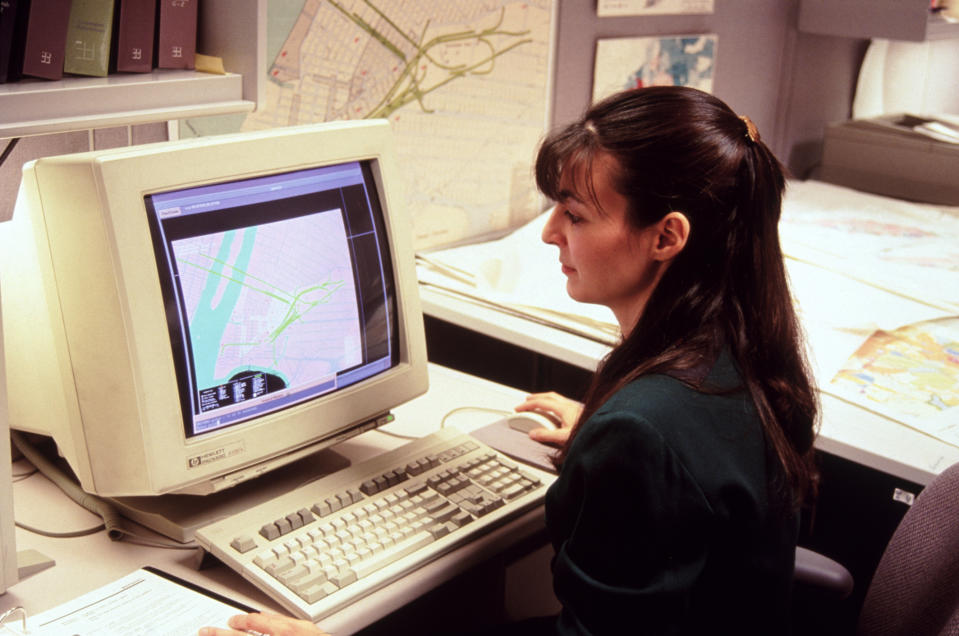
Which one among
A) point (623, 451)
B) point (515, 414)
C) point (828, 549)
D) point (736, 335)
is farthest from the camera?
point (828, 549)

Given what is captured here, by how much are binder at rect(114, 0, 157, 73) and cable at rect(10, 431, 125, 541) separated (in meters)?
0.46

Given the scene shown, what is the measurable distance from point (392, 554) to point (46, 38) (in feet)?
1.96

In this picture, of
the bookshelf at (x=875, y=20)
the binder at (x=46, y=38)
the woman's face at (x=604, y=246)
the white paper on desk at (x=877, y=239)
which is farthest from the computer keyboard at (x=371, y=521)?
the bookshelf at (x=875, y=20)

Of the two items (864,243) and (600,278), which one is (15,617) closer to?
(600,278)

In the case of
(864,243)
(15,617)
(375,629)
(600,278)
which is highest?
(600,278)

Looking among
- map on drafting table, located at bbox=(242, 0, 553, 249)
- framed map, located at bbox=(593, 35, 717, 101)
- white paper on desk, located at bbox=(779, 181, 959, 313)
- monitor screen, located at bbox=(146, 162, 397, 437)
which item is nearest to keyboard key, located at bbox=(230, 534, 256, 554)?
monitor screen, located at bbox=(146, 162, 397, 437)

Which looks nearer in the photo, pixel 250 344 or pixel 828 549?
pixel 250 344

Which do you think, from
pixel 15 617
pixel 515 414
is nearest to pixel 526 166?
pixel 515 414

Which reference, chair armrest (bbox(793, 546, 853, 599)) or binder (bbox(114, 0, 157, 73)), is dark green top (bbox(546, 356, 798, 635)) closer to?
chair armrest (bbox(793, 546, 853, 599))

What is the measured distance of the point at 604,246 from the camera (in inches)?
38.4

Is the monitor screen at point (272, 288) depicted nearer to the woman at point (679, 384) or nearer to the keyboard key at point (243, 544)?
the keyboard key at point (243, 544)

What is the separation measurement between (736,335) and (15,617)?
714mm

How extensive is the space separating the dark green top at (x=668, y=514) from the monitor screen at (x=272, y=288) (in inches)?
12.8

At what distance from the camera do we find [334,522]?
3.20 feet
